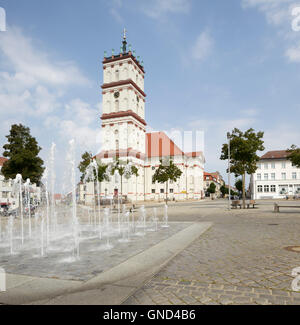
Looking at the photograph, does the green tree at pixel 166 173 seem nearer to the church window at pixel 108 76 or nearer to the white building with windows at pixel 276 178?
the church window at pixel 108 76

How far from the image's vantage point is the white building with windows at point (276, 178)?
2564 inches

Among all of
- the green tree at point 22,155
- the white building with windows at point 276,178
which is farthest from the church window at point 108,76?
the white building with windows at point 276,178

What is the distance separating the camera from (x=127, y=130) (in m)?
61.6

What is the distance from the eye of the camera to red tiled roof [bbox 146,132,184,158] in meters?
73.6

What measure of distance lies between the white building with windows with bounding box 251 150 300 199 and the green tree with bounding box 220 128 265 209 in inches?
1701

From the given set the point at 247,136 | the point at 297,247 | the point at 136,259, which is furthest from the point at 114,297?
the point at 247,136

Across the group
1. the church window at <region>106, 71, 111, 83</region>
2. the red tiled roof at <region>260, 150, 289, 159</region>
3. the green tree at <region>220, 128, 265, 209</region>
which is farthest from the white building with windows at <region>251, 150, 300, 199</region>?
the church window at <region>106, 71, 111, 83</region>

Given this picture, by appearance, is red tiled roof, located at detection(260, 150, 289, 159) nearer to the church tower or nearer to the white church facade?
the white church facade

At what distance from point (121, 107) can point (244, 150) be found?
139 ft

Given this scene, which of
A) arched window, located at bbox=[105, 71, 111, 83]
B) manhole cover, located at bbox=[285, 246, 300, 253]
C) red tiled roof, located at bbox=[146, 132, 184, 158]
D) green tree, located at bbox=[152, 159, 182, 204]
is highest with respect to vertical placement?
arched window, located at bbox=[105, 71, 111, 83]

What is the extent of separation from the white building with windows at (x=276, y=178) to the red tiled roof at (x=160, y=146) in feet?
73.8

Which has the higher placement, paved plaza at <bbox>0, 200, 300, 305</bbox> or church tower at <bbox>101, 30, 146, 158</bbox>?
church tower at <bbox>101, 30, 146, 158</bbox>
